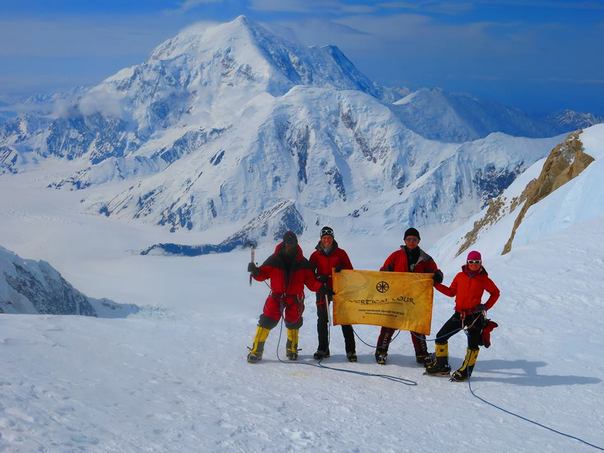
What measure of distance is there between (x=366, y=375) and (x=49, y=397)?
502 centimetres

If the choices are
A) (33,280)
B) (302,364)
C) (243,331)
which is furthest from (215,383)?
(33,280)

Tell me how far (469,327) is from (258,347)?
3.75 metres

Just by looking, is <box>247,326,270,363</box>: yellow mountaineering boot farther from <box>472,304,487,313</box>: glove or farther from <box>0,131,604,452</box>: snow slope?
<box>472,304,487,313</box>: glove

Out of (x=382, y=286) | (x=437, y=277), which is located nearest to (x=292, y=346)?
(x=382, y=286)

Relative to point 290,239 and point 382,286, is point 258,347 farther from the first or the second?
point 382,286

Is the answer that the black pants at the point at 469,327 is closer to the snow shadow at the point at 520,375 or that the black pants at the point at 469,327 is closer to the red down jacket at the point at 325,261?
the snow shadow at the point at 520,375

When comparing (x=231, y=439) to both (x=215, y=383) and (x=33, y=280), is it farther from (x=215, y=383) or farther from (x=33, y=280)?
(x=33, y=280)

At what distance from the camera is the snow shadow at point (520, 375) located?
9.73 metres

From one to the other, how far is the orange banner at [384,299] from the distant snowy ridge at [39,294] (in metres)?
57.3

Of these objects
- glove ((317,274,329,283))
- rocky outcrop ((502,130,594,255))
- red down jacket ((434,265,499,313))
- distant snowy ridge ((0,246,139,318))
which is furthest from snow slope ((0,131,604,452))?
distant snowy ridge ((0,246,139,318))

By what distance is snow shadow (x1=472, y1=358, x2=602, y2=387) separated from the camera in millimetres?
9734

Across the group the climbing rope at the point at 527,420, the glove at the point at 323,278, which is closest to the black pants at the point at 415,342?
the climbing rope at the point at 527,420

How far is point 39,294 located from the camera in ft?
243

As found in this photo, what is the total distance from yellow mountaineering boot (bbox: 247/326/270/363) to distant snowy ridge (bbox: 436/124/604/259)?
1315 cm
